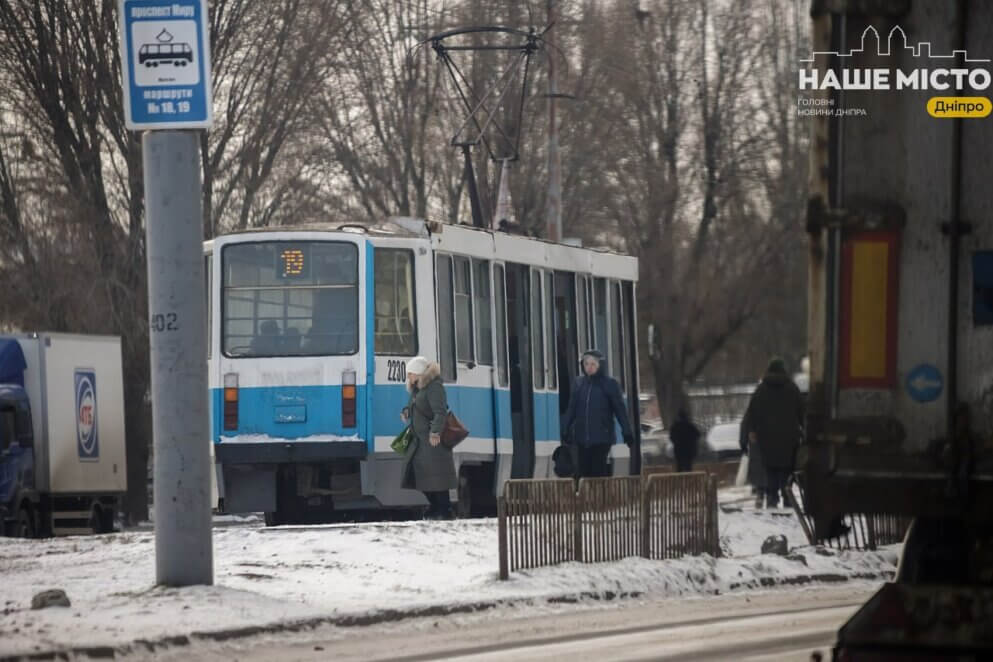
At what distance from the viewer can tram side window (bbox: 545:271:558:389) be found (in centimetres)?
2573

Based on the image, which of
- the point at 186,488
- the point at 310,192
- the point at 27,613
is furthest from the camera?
the point at 310,192

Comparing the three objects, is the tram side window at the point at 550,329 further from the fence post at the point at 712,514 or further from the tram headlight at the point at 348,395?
the fence post at the point at 712,514

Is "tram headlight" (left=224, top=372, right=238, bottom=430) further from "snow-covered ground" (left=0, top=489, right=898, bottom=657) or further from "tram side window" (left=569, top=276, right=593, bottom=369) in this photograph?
"tram side window" (left=569, top=276, right=593, bottom=369)

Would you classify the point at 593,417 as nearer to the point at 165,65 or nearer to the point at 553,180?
the point at 165,65

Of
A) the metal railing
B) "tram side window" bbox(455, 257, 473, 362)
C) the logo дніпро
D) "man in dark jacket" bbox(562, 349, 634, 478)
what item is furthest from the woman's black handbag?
the logo дніпро

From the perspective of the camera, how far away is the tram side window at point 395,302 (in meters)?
22.1

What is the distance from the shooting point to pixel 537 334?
→ 25.4 metres

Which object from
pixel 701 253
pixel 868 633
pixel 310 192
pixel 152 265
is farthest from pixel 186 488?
pixel 701 253

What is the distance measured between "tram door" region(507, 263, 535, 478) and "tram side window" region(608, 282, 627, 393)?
112 inches

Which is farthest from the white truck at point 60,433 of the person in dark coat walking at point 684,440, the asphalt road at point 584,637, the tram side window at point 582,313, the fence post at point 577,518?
the asphalt road at point 584,637

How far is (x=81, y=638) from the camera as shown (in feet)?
35.4

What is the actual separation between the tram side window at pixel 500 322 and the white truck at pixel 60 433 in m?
6.46

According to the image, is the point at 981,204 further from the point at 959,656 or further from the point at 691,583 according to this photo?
the point at 691,583

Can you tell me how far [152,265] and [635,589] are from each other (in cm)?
409
